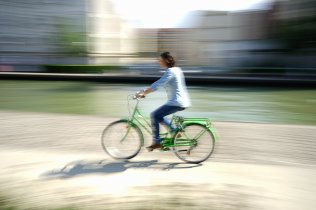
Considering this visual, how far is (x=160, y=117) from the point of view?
237 inches

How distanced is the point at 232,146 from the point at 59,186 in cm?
328

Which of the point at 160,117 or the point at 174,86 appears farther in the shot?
the point at 160,117

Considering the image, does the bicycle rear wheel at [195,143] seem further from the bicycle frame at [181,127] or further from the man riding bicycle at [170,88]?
the man riding bicycle at [170,88]

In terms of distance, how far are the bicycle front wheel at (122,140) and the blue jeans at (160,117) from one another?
0.28 metres

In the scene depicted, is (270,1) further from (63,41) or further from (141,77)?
(141,77)

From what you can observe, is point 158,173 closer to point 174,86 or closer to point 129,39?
point 174,86

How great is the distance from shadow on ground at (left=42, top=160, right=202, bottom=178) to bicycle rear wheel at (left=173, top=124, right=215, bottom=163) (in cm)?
14

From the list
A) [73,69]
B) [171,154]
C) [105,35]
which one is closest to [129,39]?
[105,35]

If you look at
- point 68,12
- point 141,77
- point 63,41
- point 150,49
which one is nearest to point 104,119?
point 141,77

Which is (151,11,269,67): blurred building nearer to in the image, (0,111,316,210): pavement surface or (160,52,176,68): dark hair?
(0,111,316,210): pavement surface

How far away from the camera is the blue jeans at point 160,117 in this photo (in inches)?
234

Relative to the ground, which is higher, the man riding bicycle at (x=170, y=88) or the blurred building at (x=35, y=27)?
the blurred building at (x=35, y=27)

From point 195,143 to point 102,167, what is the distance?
139 centimetres

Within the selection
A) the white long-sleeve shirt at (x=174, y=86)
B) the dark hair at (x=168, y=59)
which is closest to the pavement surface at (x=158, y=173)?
the white long-sleeve shirt at (x=174, y=86)
